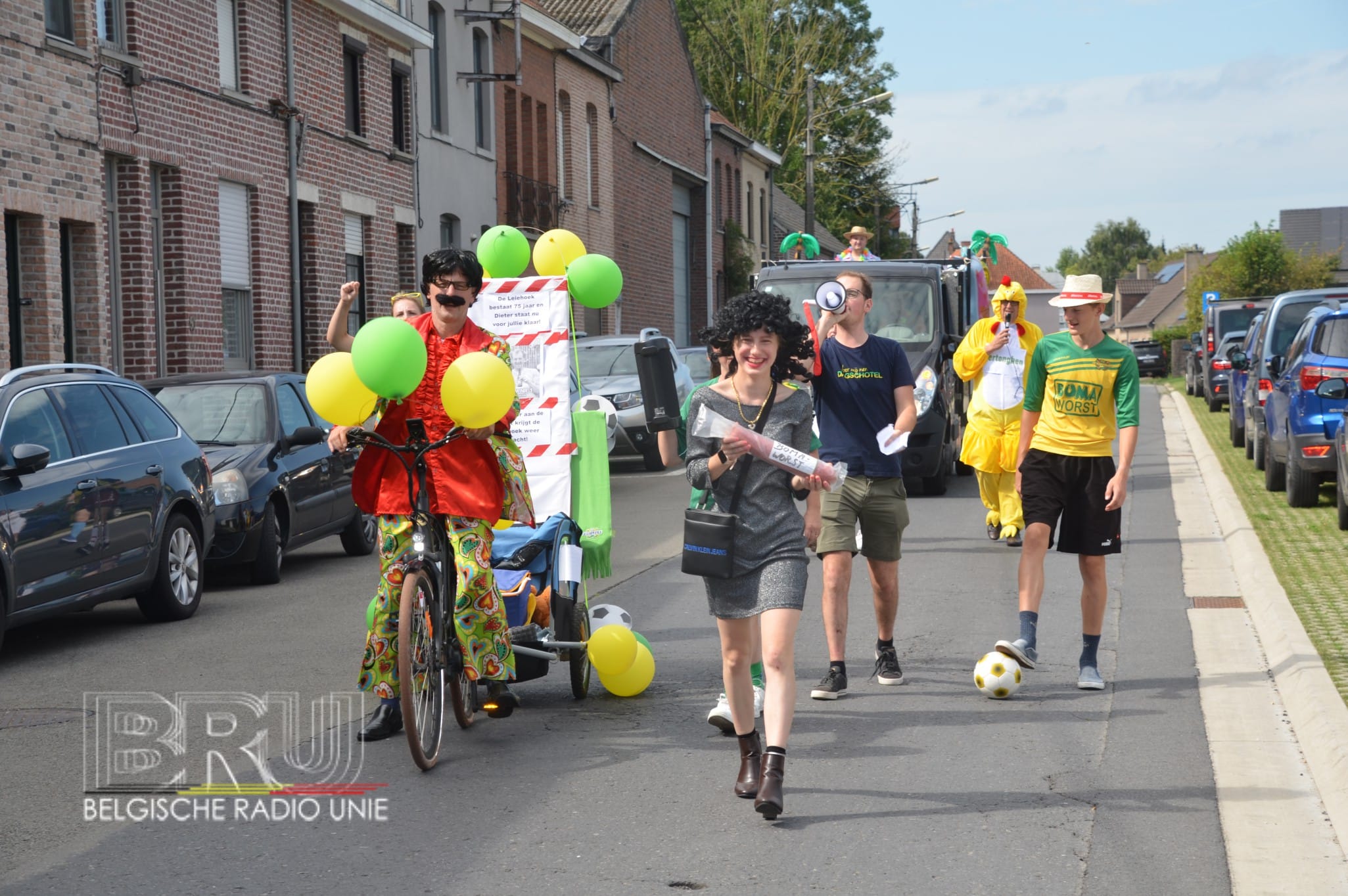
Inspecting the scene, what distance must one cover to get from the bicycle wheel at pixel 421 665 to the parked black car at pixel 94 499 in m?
3.28

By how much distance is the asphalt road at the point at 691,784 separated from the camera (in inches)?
185

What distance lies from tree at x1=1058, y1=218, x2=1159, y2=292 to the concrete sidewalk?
162741mm

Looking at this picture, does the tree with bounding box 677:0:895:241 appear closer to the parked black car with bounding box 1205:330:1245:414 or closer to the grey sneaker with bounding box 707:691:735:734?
the parked black car with bounding box 1205:330:1245:414

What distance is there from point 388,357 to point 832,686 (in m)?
2.69

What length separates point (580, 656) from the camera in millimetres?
7219

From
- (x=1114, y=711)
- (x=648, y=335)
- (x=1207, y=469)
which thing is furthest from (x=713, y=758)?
(x=1207, y=469)

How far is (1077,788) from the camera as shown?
18.5ft

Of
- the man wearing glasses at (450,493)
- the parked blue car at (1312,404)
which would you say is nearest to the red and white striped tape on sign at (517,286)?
the man wearing glasses at (450,493)

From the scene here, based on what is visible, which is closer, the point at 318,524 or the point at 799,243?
the point at 318,524

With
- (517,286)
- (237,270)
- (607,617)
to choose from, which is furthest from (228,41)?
(607,617)

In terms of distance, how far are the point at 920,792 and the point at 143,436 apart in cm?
625

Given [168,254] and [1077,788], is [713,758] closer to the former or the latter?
[1077,788]

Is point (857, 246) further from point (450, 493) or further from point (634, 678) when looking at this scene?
point (450, 493)

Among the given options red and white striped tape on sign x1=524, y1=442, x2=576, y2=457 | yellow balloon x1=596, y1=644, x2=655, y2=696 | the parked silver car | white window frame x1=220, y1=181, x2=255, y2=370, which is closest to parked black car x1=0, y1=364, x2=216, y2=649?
red and white striped tape on sign x1=524, y1=442, x2=576, y2=457
